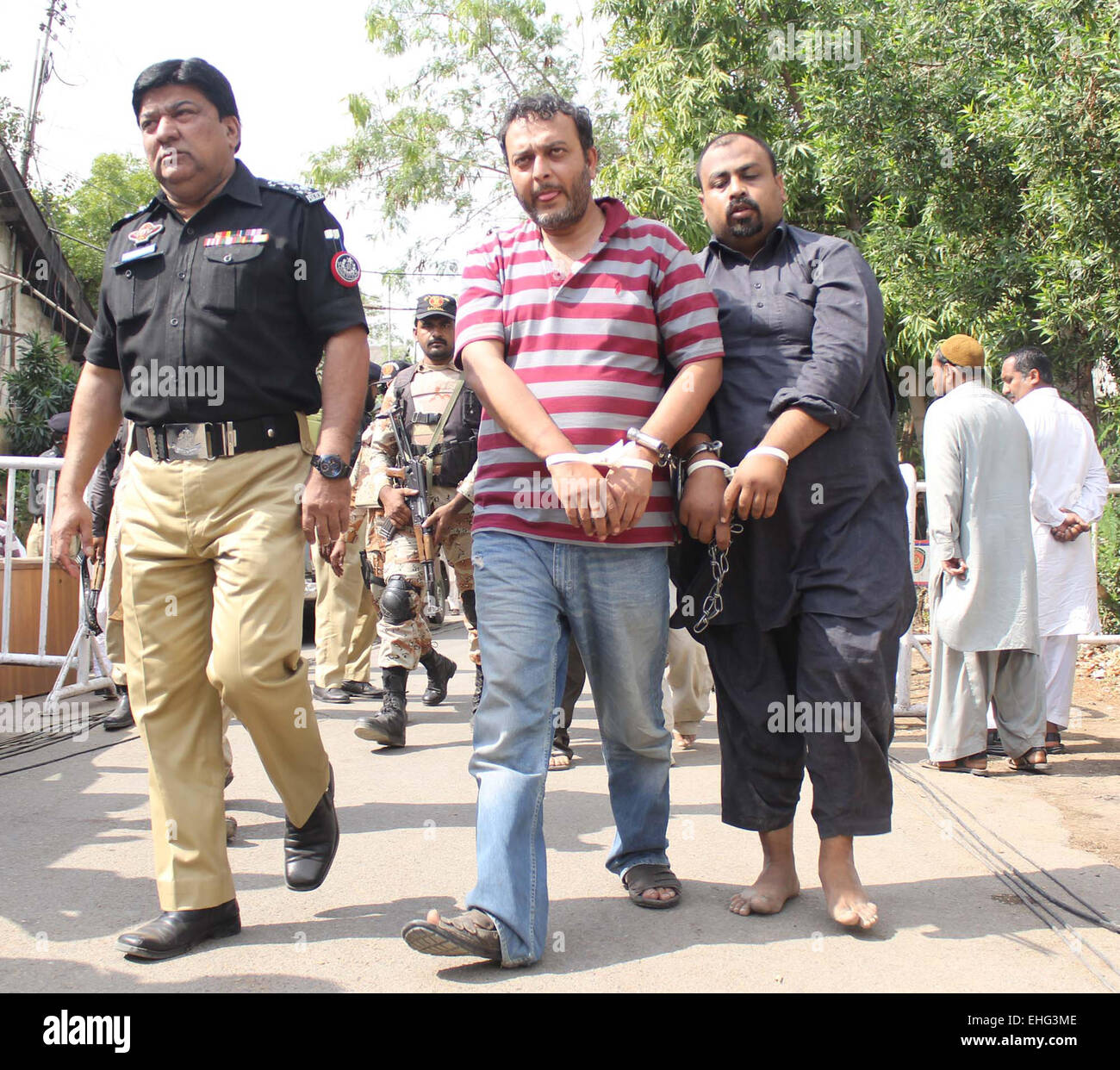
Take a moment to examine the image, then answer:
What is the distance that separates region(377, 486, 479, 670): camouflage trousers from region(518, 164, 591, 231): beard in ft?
10.1

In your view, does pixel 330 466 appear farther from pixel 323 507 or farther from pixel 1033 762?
pixel 1033 762

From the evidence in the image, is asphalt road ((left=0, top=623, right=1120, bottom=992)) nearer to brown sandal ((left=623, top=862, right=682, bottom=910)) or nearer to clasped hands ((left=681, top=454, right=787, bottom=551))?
brown sandal ((left=623, top=862, right=682, bottom=910))

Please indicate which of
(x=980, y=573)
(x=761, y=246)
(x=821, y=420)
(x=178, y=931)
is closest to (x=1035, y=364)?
(x=980, y=573)

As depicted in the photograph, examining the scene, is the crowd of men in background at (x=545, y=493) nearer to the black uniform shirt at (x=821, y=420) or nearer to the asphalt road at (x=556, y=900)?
the black uniform shirt at (x=821, y=420)

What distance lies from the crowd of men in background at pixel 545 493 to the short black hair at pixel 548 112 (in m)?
0.01

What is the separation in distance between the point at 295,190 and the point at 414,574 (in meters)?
3.26

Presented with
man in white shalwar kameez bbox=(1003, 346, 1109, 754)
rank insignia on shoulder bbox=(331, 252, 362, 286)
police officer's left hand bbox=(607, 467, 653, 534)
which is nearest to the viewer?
police officer's left hand bbox=(607, 467, 653, 534)

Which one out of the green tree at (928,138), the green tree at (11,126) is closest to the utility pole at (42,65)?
the green tree at (11,126)

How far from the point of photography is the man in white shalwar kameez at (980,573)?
232 inches

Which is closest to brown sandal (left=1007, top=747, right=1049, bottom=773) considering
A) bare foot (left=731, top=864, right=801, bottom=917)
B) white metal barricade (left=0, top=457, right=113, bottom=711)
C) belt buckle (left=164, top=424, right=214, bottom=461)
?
bare foot (left=731, top=864, right=801, bottom=917)

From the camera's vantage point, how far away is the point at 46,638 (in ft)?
25.3

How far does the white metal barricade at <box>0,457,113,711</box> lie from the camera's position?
736 centimetres

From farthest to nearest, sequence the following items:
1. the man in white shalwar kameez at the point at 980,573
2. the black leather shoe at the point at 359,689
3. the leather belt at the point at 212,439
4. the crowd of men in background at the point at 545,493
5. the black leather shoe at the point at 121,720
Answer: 1. the black leather shoe at the point at 359,689
2. the black leather shoe at the point at 121,720
3. the man in white shalwar kameez at the point at 980,573
4. the leather belt at the point at 212,439
5. the crowd of men in background at the point at 545,493

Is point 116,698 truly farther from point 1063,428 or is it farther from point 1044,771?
point 1063,428
